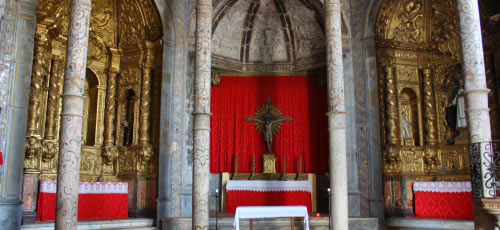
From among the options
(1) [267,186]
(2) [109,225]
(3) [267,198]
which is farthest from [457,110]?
(2) [109,225]

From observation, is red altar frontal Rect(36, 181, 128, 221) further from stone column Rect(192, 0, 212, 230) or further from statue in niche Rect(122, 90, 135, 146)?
stone column Rect(192, 0, 212, 230)

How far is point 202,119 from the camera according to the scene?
1095 centimetres

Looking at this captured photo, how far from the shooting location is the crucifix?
1627 centimetres

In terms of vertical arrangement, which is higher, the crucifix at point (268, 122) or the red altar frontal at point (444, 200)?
the crucifix at point (268, 122)

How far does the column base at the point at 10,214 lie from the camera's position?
9.96 metres

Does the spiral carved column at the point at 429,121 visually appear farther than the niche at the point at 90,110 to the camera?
No

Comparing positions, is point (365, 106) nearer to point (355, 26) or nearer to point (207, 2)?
point (355, 26)

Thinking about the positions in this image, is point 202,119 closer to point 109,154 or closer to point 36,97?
point 36,97

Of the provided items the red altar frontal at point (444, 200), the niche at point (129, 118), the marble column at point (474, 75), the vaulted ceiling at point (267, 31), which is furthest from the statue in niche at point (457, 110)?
the niche at point (129, 118)

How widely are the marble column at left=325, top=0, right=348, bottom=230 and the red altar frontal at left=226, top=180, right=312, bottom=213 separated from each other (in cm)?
428

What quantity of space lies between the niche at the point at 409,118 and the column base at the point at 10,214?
11.0m

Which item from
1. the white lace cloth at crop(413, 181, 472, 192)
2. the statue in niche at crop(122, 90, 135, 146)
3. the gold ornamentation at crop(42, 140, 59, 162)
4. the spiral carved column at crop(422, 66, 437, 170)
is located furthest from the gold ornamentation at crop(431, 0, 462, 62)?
the gold ornamentation at crop(42, 140, 59, 162)

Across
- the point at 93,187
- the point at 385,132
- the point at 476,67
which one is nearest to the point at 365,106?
the point at 385,132

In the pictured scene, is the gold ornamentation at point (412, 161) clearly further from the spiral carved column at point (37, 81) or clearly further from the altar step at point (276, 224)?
the spiral carved column at point (37, 81)
